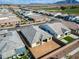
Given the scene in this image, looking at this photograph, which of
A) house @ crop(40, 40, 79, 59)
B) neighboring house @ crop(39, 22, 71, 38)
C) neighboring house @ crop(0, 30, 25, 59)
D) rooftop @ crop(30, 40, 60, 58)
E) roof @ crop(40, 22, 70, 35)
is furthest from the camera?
roof @ crop(40, 22, 70, 35)

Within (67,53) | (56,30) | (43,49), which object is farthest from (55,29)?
(67,53)

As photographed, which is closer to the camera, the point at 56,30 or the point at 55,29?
the point at 56,30

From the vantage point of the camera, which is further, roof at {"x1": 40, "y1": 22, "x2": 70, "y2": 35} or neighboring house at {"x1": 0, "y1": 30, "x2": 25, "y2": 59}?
roof at {"x1": 40, "y1": 22, "x2": 70, "y2": 35}

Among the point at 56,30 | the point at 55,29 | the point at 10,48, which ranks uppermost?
the point at 10,48

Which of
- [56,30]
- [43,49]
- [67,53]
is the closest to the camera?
[67,53]

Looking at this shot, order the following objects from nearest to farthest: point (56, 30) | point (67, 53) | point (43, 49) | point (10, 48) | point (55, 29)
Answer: point (10, 48), point (67, 53), point (43, 49), point (56, 30), point (55, 29)

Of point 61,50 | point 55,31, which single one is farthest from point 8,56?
point 55,31

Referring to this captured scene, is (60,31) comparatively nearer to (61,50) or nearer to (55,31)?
(55,31)

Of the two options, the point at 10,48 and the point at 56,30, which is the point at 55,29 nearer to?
the point at 56,30

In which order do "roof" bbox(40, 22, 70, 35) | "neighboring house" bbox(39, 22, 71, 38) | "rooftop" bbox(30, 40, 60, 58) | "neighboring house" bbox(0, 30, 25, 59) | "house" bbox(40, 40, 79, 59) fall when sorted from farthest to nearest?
"roof" bbox(40, 22, 70, 35)
"neighboring house" bbox(39, 22, 71, 38)
"rooftop" bbox(30, 40, 60, 58)
"house" bbox(40, 40, 79, 59)
"neighboring house" bbox(0, 30, 25, 59)

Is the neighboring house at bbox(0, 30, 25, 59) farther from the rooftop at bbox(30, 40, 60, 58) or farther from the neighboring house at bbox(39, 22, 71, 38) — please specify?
the neighboring house at bbox(39, 22, 71, 38)

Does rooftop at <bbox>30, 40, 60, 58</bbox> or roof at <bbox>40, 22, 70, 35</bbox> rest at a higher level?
roof at <bbox>40, 22, 70, 35</bbox>

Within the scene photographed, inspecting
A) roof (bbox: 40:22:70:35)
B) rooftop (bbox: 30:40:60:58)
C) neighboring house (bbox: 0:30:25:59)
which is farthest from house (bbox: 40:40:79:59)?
roof (bbox: 40:22:70:35)
